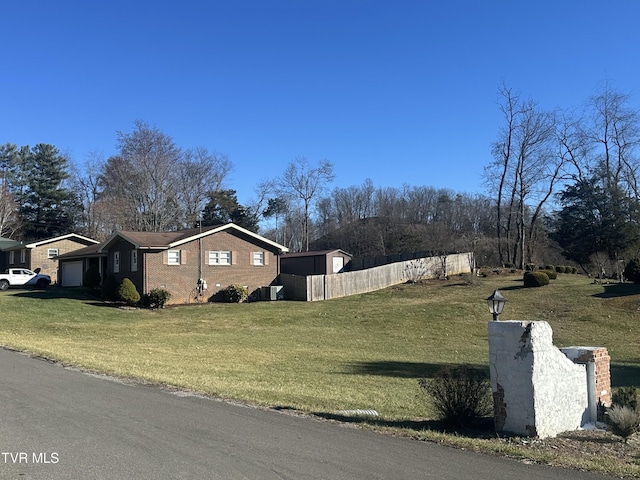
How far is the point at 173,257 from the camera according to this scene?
117ft

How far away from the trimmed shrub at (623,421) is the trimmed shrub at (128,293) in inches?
1175

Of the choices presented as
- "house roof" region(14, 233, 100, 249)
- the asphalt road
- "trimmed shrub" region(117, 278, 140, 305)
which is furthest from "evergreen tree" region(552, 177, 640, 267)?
the asphalt road

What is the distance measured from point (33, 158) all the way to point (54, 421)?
2784 inches

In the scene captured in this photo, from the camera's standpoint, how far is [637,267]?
31.8 m

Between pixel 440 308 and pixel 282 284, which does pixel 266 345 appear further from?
pixel 282 284

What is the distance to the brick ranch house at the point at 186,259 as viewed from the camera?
3475 cm

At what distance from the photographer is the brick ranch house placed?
3475 cm

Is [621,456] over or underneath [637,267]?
underneath

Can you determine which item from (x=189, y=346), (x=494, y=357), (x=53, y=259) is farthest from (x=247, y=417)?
(x=53, y=259)

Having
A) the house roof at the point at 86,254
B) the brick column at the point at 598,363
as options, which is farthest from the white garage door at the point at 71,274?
the brick column at the point at 598,363

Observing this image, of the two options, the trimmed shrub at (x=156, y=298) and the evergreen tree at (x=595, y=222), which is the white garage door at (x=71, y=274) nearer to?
the trimmed shrub at (x=156, y=298)

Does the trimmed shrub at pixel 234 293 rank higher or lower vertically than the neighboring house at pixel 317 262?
lower

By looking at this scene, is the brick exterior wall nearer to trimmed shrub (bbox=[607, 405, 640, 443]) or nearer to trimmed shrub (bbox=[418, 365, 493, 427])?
trimmed shrub (bbox=[418, 365, 493, 427])

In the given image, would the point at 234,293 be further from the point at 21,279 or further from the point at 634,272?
the point at 634,272
